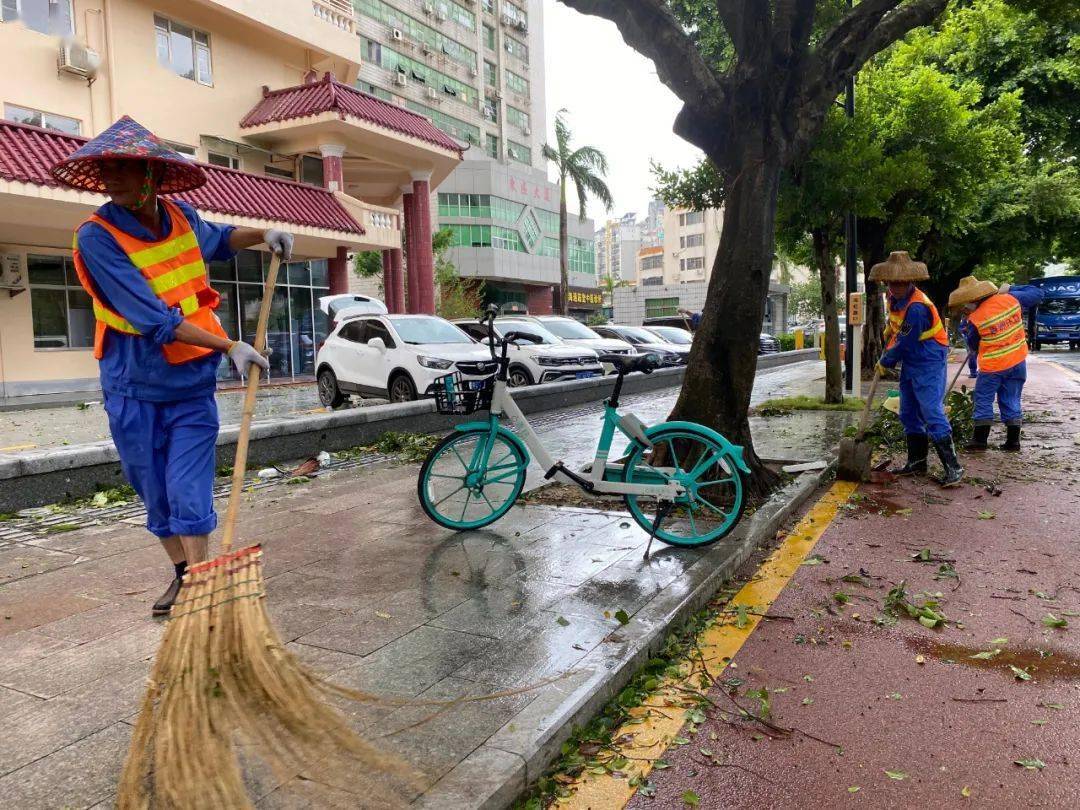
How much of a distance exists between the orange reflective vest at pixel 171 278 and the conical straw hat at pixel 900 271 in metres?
5.42

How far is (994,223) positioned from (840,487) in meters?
16.9

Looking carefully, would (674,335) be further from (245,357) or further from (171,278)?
(245,357)

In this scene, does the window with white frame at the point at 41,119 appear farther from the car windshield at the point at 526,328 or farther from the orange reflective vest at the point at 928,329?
the orange reflective vest at the point at 928,329

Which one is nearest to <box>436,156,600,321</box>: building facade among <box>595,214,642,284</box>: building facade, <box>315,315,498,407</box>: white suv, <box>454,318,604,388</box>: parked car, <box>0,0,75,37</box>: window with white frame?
<box>0,0,75,37</box>: window with white frame

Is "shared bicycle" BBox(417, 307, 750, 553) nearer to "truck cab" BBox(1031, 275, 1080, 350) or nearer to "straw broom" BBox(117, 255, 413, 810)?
"straw broom" BBox(117, 255, 413, 810)

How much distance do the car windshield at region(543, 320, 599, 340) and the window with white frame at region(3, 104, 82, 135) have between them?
404 inches

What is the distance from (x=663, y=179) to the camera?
1433cm

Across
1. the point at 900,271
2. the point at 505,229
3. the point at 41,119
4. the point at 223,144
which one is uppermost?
the point at 505,229

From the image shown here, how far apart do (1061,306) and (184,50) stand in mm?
34816

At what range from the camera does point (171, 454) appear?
3477 mm

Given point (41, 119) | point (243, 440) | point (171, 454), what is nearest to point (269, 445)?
point (171, 454)

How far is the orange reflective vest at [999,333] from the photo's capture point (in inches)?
319

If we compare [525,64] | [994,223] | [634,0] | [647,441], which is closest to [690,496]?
[647,441]

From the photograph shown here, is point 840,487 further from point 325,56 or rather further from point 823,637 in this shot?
point 325,56
